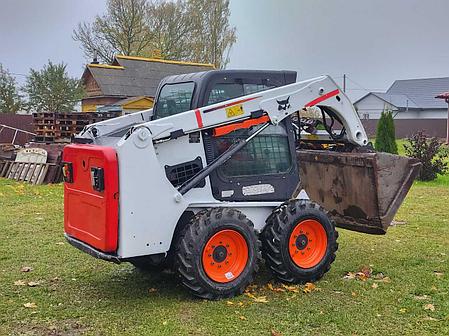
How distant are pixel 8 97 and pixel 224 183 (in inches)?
908

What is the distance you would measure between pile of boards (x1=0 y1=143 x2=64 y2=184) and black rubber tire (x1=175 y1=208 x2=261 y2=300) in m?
9.78

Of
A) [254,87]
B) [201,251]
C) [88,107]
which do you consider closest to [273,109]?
[254,87]

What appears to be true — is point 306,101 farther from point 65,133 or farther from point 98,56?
point 98,56

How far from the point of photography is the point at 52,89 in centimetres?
2527

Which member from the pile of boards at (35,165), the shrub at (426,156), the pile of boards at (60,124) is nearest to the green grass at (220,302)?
the pile of boards at (35,165)

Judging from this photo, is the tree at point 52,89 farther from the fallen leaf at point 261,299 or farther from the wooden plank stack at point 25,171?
the fallen leaf at point 261,299

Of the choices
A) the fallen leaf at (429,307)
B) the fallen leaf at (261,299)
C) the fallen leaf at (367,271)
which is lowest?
the fallen leaf at (429,307)

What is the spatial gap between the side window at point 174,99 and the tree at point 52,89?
20.2 meters

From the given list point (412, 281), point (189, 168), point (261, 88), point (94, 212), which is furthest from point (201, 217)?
point (412, 281)

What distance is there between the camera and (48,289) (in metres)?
5.41

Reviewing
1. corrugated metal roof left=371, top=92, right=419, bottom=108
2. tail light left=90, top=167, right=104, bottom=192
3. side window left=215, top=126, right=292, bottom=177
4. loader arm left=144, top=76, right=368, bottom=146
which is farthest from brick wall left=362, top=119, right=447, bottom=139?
tail light left=90, top=167, right=104, bottom=192

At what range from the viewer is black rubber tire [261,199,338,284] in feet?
17.5

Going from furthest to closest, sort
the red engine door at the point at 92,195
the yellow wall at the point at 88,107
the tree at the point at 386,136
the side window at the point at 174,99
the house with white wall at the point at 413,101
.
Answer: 1. the house with white wall at the point at 413,101
2. the yellow wall at the point at 88,107
3. the tree at the point at 386,136
4. the side window at the point at 174,99
5. the red engine door at the point at 92,195

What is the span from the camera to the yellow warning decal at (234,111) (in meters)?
5.19
